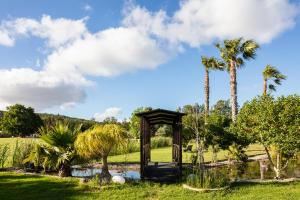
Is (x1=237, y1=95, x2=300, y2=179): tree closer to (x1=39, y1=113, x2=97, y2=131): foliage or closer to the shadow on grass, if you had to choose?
(x1=39, y1=113, x2=97, y2=131): foliage

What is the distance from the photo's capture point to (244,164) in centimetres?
2052

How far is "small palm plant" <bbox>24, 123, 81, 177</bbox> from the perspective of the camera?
14070mm

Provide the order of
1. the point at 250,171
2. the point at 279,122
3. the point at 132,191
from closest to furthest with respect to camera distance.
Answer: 1. the point at 132,191
2. the point at 279,122
3. the point at 250,171

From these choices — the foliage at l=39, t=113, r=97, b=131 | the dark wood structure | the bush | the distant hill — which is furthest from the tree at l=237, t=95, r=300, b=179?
the bush

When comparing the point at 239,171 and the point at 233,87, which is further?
the point at 233,87

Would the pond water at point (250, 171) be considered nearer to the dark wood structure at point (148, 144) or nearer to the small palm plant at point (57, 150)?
the dark wood structure at point (148, 144)

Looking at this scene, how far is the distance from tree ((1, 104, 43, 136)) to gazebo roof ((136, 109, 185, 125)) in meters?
57.1

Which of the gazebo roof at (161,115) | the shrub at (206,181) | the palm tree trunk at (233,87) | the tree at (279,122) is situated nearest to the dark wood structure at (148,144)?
the gazebo roof at (161,115)

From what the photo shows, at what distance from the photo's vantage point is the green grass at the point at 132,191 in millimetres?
11023

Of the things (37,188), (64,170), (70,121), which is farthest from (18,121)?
(37,188)

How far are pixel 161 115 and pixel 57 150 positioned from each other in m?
4.21

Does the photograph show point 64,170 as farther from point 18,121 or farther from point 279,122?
point 18,121

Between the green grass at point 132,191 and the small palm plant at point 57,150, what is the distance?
1177 mm

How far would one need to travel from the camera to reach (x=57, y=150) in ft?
47.0
